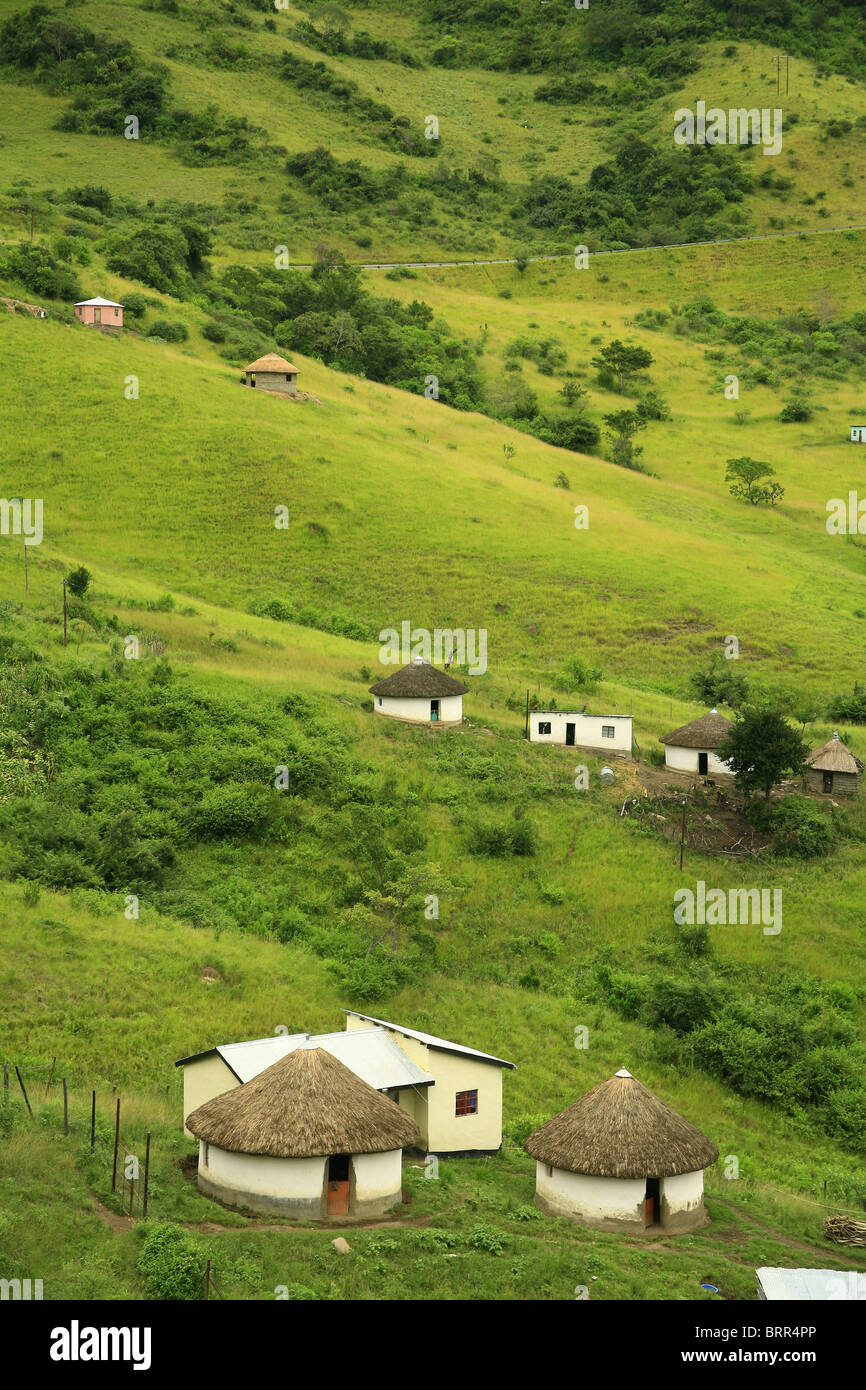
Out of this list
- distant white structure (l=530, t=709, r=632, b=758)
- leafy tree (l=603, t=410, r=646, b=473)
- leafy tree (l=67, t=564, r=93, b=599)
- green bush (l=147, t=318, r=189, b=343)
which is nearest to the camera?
distant white structure (l=530, t=709, r=632, b=758)

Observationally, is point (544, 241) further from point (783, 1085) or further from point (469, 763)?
point (783, 1085)

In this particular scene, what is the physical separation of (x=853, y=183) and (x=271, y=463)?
10931 cm

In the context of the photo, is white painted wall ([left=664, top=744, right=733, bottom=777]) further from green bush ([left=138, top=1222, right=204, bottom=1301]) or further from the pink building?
the pink building

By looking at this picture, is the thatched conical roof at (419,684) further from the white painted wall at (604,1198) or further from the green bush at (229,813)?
the white painted wall at (604,1198)

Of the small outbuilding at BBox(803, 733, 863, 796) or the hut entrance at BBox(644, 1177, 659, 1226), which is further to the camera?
the small outbuilding at BBox(803, 733, 863, 796)

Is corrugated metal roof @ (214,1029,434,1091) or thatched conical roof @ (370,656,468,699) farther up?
thatched conical roof @ (370,656,468,699)

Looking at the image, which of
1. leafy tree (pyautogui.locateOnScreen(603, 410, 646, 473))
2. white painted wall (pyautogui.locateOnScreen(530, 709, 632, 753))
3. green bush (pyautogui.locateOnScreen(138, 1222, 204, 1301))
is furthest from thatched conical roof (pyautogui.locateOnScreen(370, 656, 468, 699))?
leafy tree (pyautogui.locateOnScreen(603, 410, 646, 473))

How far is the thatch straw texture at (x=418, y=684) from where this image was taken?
51750 millimetres

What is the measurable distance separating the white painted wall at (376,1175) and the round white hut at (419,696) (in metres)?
26.0

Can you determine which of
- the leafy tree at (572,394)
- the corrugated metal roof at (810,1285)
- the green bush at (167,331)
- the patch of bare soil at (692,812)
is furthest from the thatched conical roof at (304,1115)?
the leafy tree at (572,394)

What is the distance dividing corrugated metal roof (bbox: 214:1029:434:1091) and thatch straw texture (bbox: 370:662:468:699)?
21470 millimetres

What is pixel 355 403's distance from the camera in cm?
9238

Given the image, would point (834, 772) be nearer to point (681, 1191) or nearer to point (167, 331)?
point (681, 1191)

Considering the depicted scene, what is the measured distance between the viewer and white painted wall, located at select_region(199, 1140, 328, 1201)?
25.7 m
